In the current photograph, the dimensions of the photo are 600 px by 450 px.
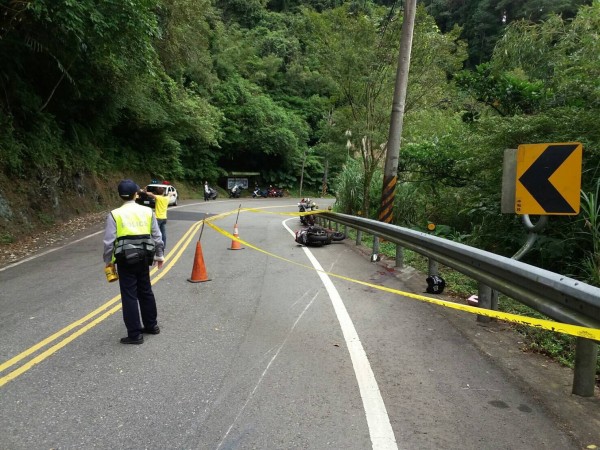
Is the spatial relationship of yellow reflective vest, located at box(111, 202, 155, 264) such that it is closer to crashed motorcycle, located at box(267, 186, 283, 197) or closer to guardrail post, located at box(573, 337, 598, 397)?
guardrail post, located at box(573, 337, 598, 397)

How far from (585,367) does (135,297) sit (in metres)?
4.51

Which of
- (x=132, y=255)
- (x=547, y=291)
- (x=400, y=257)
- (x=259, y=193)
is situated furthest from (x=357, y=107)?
(x=259, y=193)

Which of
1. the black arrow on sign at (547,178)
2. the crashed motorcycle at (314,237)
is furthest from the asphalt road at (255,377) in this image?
the crashed motorcycle at (314,237)

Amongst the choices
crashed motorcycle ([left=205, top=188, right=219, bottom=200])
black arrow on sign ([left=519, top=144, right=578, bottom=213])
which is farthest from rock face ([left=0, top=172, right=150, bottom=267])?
crashed motorcycle ([left=205, top=188, right=219, bottom=200])

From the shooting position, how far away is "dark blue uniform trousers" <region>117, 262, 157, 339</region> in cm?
510

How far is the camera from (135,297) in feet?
17.2

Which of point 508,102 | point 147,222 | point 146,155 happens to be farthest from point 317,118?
point 147,222

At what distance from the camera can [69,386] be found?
13.0 feet

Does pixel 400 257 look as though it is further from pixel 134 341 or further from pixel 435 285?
pixel 134 341

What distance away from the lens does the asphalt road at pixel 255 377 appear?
10.5 ft

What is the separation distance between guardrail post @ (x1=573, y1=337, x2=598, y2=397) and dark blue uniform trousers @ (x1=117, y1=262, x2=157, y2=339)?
4323 millimetres

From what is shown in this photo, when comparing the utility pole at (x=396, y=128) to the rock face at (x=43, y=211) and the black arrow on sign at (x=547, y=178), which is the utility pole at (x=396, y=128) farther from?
the rock face at (x=43, y=211)

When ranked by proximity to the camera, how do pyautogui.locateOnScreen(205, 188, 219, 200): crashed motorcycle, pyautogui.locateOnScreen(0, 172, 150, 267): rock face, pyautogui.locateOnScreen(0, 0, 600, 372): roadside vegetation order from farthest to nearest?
pyautogui.locateOnScreen(205, 188, 219, 200): crashed motorcycle < pyautogui.locateOnScreen(0, 172, 150, 267): rock face < pyautogui.locateOnScreen(0, 0, 600, 372): roadside vegetation

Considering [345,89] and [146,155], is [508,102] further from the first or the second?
[146,155]
